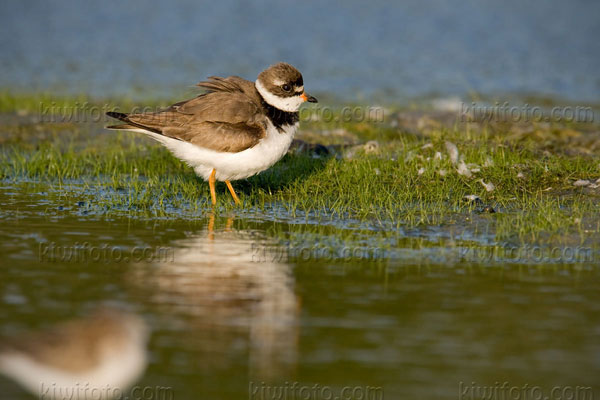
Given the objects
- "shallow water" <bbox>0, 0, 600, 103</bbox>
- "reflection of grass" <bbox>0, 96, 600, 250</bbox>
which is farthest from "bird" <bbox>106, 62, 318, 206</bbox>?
"shallow water" <bbox>0, 0, 600, 103</bbox>

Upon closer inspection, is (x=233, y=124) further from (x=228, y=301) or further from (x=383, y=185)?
(x=228, y=301)

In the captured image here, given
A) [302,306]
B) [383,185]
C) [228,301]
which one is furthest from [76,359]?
[383,185]

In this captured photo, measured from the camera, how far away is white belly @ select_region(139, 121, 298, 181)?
10258mm

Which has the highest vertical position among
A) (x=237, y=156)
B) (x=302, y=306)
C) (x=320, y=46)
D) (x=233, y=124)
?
(x=320, y=46)

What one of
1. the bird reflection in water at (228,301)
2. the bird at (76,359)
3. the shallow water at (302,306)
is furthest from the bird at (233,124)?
the bird at (76,359)

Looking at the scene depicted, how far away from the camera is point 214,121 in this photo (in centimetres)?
1038

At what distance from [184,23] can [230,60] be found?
18.4ft

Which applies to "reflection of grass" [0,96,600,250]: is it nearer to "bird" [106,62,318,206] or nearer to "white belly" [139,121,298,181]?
"white belly" [139,121,298,181]

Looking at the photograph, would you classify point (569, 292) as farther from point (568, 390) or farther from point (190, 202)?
point (190, 202)

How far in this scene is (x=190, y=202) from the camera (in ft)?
35.3

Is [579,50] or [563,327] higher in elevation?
[579,50]

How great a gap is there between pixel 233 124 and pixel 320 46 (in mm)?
15571

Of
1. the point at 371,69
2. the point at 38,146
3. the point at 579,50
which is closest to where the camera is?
the point at 38,146

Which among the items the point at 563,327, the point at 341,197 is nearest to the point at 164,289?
the point at 563,327
